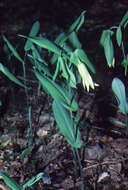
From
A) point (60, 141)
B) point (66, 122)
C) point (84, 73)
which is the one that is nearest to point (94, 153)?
point (60, 141)

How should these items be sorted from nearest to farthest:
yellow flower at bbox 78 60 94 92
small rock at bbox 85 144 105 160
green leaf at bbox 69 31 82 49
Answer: yellow flower at bbox 78 60 94 92
green leaf at bbox 69 31 82 49
small rock at bbox 85 144 105 160

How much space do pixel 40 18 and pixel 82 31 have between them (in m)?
0.58

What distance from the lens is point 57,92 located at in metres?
0.65

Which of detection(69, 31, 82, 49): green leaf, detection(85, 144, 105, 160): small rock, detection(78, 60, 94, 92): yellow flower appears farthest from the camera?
detection(85, 144, 105, 160): small rock

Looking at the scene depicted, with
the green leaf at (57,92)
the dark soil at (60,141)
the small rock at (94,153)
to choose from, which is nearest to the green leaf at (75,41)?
the dark soil at (60,141)

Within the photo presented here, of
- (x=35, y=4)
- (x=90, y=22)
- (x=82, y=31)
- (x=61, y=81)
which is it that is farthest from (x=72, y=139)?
(x=35, y=4)

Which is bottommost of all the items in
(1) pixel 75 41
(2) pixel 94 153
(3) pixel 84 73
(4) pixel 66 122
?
(2) pixel 94 153

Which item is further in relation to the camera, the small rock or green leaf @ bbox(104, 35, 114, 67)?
the small rock

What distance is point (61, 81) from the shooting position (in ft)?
2.43

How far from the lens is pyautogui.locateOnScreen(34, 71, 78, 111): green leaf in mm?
627

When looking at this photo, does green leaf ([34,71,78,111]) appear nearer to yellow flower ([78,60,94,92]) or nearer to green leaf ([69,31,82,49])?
yellow flower ([78,60,94,92])

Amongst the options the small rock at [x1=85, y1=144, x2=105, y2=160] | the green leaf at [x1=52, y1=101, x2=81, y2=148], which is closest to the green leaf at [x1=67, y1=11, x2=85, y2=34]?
the green leaf at [x1=52, y1=101, x2=81, y2=148]

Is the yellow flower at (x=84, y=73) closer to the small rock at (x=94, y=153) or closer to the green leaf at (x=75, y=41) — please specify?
the green leaf at (x=75, y=41)

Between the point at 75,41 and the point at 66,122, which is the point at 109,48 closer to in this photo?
the point at 75,41
